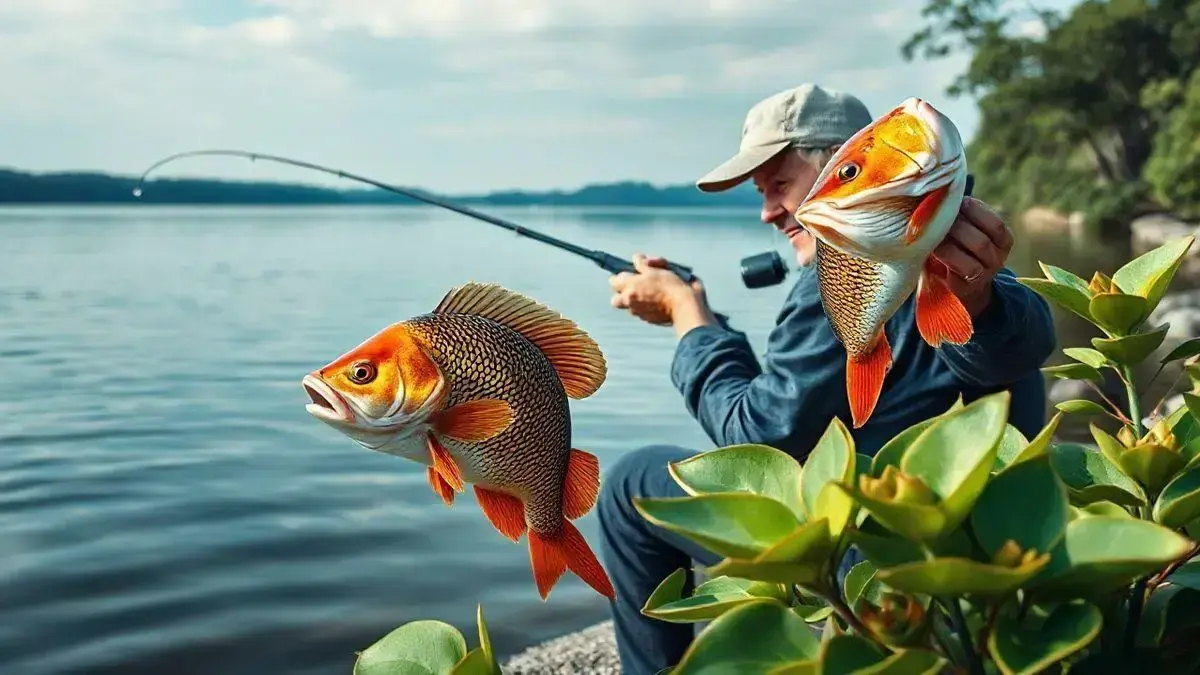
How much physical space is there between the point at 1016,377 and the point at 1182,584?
1.25m

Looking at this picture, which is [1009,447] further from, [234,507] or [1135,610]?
[234,507]

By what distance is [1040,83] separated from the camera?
34.3 metres

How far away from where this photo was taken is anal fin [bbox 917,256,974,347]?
1.18 meters

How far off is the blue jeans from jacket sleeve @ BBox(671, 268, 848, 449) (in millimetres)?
295

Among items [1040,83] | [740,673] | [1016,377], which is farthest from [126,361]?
[1040,83]

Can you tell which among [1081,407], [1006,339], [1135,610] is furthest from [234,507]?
[1135,610]

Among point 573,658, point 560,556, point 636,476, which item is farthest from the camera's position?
point 573,658

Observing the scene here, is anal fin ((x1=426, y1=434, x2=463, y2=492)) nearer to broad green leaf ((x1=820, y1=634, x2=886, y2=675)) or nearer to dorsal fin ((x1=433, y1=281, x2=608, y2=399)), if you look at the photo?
dorsal fin ((x1=433, y1=281, x2=608, y2=399))

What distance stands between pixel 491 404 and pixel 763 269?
1173mm

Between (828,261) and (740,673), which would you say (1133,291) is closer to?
(828,261)

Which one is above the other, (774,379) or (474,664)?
(474,664)

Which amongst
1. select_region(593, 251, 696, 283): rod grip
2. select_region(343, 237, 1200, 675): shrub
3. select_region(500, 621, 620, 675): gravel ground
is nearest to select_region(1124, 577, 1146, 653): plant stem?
select_region(343, 237, 1200, 675): shrub

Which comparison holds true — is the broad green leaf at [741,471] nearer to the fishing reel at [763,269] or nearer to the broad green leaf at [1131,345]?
the broad green leaf at [1131,345]

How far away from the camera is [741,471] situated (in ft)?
3.21
